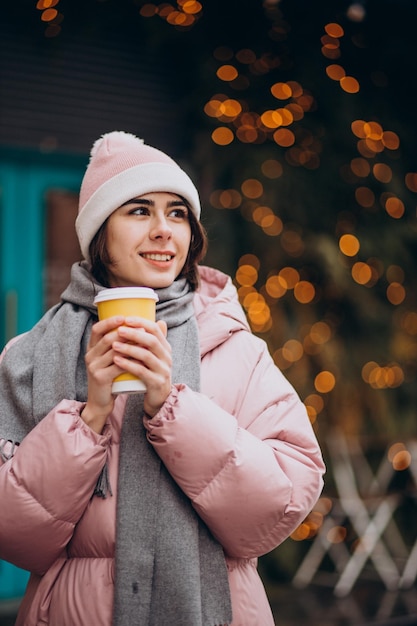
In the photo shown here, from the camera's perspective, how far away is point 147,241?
1.93 m

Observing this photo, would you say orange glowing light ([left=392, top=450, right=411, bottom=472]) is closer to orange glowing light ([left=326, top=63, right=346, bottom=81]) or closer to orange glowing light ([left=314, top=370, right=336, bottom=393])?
orange glowing light ([left=314, top=370, right=336, bottom=393])

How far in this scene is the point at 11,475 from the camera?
1.71m

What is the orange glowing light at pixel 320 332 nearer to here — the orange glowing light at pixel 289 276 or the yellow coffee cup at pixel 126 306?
the orange glowing light at pixel 289 276

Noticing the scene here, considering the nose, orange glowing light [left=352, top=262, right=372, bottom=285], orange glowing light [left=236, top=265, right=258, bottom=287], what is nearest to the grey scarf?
the nose

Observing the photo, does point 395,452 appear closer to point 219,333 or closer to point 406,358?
point 406,358

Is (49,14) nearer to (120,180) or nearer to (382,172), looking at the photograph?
(382,172)

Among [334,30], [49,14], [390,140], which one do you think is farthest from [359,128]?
[49,14]

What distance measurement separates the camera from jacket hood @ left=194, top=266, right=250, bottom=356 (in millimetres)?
1961

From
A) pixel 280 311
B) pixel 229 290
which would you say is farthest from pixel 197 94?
pixel 229 290

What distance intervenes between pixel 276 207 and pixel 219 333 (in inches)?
134

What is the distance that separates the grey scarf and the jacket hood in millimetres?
43

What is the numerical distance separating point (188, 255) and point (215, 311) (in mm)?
193

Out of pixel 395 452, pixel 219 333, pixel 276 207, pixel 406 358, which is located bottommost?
pixel 395 452

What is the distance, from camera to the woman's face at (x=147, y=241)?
1927 mm
